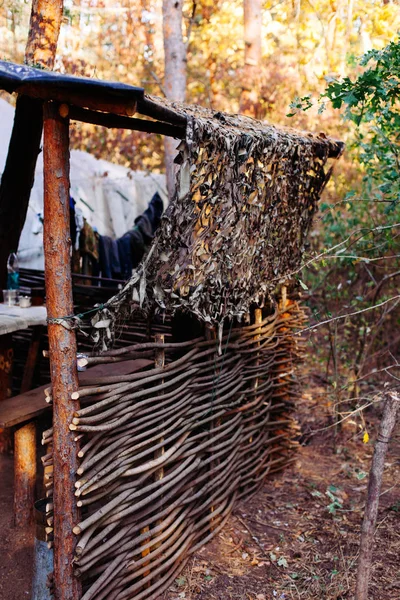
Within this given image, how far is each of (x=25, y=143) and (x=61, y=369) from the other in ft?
6.09

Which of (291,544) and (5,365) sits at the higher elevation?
(5,365)

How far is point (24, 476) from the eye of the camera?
3.71 metres

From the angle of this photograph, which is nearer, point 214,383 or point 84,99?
point 84,99

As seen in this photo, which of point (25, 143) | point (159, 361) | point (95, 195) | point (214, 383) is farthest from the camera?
point (95, 195)

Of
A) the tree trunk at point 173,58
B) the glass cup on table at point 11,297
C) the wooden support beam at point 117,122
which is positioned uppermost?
the tree trunk at point 173,58

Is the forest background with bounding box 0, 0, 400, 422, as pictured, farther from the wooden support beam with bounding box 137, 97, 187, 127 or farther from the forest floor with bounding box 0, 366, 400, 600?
the wooden support beam with bounding box 137, 97, 187, 127

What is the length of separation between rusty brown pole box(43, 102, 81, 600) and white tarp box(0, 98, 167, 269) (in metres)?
3.71

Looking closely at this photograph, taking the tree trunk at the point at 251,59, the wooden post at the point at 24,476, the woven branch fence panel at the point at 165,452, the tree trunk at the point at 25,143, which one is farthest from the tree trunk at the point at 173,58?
the wooden post at the point at 24,476

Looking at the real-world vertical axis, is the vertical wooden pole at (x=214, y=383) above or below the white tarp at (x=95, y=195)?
below

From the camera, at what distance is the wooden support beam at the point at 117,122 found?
2844 millimetres

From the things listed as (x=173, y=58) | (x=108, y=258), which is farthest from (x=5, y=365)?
(x=173, y=58)

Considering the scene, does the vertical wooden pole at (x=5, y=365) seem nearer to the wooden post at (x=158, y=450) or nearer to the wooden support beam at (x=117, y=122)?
the wooden post at (x=158, y=450)

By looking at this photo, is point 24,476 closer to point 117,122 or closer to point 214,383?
point 214,383

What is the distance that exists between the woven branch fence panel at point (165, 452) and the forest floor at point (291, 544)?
0.16 m
